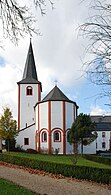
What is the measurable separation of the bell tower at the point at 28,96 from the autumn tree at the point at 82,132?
45.7 feet

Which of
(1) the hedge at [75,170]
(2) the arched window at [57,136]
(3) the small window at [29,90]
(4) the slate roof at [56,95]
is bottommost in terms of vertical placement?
(1) the hedge at [75,170]

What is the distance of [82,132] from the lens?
43.9m

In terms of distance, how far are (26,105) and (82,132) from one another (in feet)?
56.6

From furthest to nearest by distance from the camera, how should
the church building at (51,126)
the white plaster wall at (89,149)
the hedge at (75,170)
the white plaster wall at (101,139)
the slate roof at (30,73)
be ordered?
the white plaster wall at (101,139) < the slate roof at (30,73) < the white plaster wall at (89,149) < the church building at (51,126) < the hedge at (75,170)

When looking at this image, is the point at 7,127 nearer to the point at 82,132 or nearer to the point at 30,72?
the point at 82,132

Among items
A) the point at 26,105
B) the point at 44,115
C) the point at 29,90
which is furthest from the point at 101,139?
the point at 44,115

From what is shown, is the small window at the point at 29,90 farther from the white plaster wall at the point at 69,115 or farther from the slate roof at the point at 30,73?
the white plaster wall at the point at 69,115

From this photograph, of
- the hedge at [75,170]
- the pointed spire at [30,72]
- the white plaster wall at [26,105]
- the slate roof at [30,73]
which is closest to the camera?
the hedge at [75,170]

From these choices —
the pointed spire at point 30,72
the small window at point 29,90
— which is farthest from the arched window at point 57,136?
the pointed spire at point 30,72

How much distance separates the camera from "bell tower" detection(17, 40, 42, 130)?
190ft

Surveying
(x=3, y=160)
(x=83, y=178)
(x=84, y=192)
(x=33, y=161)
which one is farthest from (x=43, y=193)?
(x=3, y=160)

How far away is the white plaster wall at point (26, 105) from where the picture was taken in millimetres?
57781

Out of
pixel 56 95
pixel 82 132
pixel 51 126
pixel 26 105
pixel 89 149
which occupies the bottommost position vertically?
pixel 89 149

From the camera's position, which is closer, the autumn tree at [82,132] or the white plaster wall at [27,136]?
the autumn tree at [82,132]
